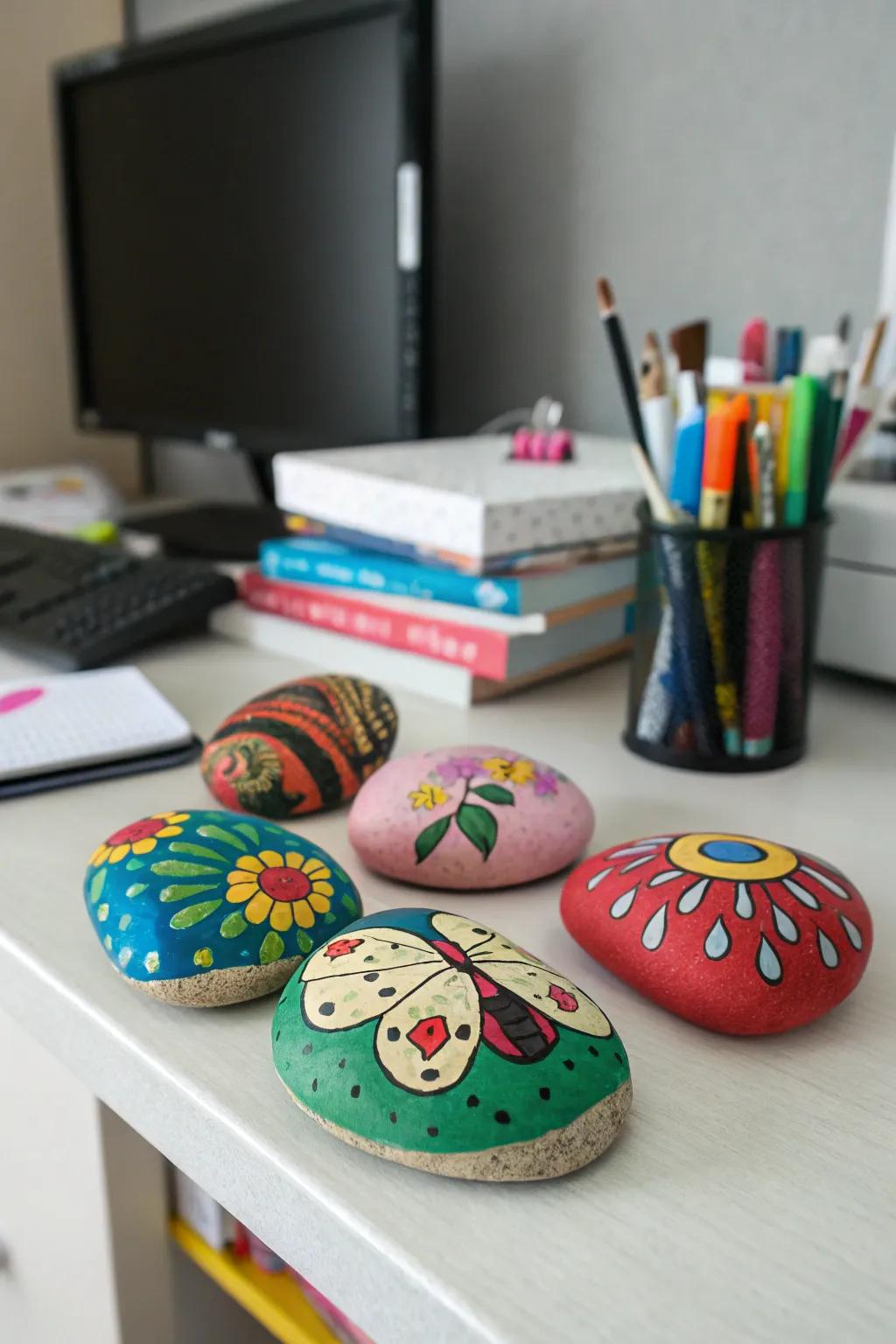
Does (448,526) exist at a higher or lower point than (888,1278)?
higher

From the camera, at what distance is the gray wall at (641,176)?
0.72m

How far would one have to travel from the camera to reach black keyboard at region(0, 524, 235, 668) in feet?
2.23

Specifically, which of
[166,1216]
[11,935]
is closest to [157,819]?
[11,935]

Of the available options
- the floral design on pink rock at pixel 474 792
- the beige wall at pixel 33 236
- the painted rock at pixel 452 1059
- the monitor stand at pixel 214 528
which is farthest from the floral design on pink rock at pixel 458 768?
the beige wall at pixel 33 236

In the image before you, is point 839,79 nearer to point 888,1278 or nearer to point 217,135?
point 217,135

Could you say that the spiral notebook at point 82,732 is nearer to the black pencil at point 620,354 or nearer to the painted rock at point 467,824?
the painted rock at point 467,824

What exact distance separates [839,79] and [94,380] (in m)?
0.76

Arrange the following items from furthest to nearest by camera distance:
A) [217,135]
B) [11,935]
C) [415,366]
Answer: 1. [217,135]
2. [415,366]
3. [11,935]

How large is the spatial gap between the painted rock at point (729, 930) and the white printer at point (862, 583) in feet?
0.93

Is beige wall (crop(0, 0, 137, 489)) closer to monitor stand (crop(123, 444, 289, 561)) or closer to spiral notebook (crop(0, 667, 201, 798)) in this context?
monitor stand (crop(123, 444, 289, 561))

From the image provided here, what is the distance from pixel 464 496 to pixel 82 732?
0.23m

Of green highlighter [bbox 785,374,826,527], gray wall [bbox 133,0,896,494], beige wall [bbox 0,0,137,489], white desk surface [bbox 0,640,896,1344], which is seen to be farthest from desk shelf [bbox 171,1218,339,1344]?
beige wall [bbox 0,0,137,489]

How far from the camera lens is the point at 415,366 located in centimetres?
80

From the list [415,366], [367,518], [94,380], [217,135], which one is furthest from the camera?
[94,380]
